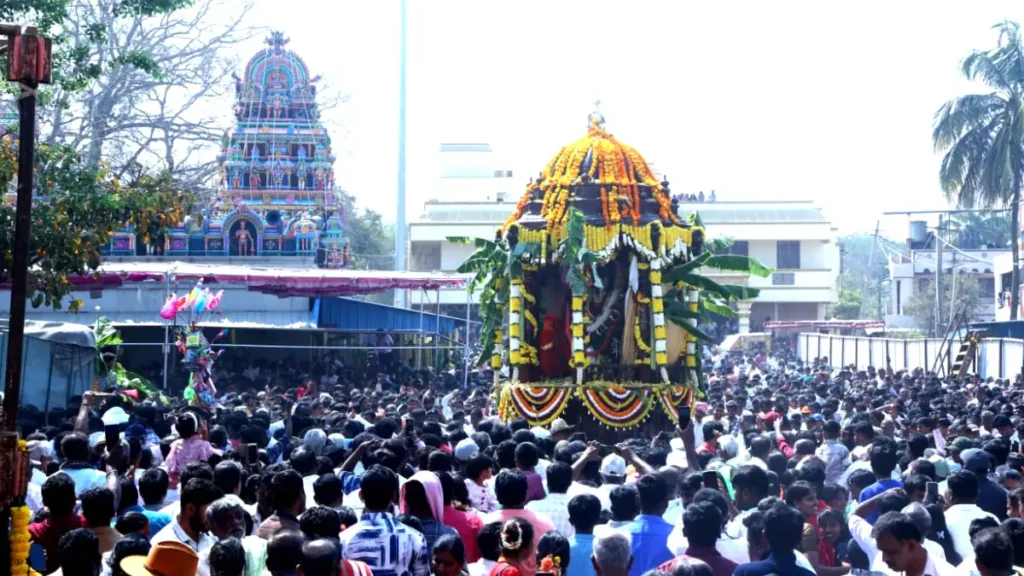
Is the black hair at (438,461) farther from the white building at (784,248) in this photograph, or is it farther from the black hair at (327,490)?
the white building at (784,248)

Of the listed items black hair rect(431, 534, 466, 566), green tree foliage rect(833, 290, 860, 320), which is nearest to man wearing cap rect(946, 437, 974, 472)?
black hair rect(431, 534, 466, 566)

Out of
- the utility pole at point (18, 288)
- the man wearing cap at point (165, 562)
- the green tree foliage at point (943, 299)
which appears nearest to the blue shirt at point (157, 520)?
the utility pole at point (18, 288)

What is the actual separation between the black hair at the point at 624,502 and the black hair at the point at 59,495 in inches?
114

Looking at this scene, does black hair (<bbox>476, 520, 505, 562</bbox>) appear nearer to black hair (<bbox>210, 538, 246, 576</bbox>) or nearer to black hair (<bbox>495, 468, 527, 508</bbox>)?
black hair (<bbox>495, 468, 527, 508</bbox>)

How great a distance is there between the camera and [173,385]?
81.1 feet

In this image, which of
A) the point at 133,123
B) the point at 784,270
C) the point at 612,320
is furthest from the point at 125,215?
the point at 784,270

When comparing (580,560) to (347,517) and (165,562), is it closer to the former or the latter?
(347,517)

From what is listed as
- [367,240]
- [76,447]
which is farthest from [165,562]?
[367,240]

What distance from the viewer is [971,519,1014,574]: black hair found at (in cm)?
586

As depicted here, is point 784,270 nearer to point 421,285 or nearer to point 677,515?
point 421,285

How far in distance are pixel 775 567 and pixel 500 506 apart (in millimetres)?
2179

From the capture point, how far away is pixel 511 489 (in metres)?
7.35

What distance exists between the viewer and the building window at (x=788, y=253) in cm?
5538

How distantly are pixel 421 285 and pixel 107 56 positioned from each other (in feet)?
45.7
